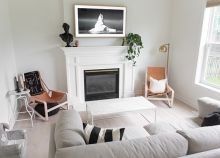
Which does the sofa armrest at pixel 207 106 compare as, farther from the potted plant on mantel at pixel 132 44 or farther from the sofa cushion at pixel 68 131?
the potted plant on mantel at pixel 132 44

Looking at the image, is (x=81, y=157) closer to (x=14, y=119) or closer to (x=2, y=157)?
(x=2, y=157)

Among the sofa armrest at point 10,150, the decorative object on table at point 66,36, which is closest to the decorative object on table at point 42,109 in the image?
the decorative object on table at point 66,36

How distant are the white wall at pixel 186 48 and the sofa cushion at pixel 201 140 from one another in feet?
7.13

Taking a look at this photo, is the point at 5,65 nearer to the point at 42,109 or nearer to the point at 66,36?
the point at 42,109

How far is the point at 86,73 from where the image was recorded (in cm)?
399

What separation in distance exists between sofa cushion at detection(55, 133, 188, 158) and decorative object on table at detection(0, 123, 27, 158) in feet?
3.47

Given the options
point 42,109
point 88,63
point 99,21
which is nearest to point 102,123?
point 42,109

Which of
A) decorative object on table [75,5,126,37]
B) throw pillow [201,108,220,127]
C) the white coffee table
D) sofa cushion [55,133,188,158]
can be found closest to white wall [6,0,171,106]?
decorative object on table [75,5,126,37]

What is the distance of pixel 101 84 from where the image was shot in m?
4.23

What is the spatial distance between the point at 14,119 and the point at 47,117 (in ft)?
1.81

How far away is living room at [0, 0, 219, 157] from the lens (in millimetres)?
3436

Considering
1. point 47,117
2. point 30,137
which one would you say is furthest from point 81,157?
point 47,117

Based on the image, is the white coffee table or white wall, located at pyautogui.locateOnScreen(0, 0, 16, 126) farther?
the white coffee table

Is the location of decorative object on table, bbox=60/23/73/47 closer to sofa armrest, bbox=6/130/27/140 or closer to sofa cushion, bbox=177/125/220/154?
sofa armrest, bbox=6/130/27/140
